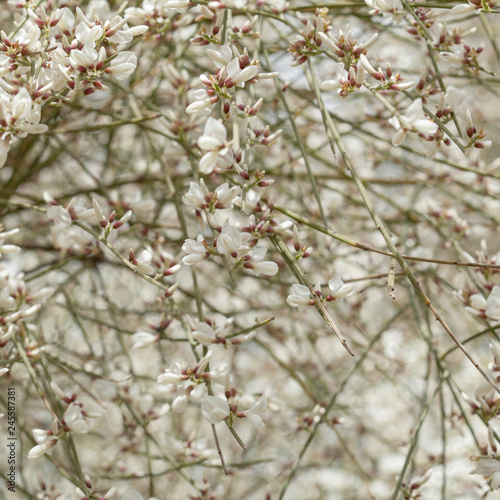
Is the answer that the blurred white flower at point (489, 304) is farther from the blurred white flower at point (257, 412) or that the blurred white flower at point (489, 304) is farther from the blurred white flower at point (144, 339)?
the blurred white flower at point (144, 339)

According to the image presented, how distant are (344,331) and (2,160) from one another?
138cm

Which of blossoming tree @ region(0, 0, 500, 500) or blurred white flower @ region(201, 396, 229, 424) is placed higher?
blossoming tree @ region(0, 0, 500, 500)

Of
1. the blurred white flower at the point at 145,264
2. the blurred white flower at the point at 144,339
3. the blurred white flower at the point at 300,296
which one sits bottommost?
the blurred white flower at the point at 300,296

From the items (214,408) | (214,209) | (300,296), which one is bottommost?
(214,408)

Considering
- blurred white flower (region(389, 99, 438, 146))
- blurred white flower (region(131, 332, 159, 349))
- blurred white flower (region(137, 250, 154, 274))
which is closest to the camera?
blurred white flower (region(389, 99, 438, 146))

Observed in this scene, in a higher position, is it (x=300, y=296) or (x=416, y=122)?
(x=416, y=122)

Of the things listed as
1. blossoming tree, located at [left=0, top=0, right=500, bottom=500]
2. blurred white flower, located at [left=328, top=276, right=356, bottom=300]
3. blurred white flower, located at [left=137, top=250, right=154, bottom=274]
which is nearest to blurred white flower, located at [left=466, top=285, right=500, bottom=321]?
blossoming tree, located at [left=0, top=0, right=500, bottom=500]

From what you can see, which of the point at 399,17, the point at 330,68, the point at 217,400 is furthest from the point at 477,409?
the point at 330,68

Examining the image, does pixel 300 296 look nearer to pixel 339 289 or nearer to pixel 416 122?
pixel 339 289

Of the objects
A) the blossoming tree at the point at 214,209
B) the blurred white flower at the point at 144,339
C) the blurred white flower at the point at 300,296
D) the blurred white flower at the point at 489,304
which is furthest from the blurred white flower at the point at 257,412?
the blurred white flower at the point at 489,304

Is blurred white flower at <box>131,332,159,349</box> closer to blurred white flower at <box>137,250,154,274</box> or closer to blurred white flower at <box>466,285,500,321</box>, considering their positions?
blurred white flower at <box>137,250,154,274</box>

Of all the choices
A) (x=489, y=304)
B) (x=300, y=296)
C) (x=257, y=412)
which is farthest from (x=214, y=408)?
(x=489, y=304)

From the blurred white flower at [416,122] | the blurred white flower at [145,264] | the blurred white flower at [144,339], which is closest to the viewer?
the blurred white flower at [416,122]

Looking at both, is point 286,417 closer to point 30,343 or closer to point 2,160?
point 30,343
